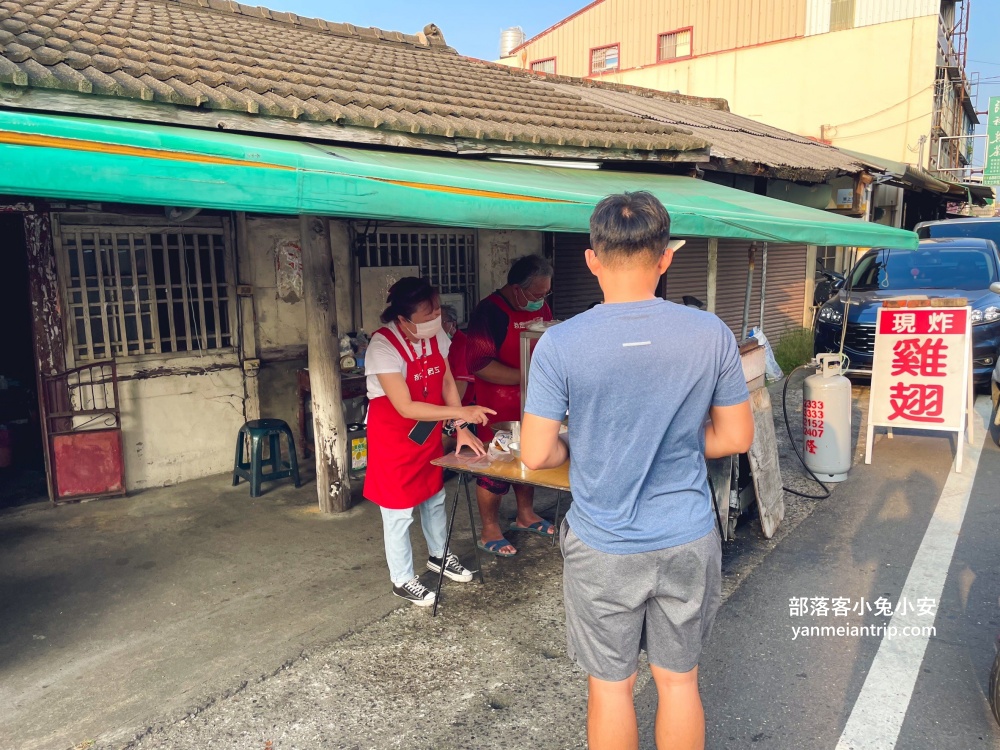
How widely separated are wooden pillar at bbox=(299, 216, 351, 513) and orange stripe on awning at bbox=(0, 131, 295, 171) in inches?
95.7

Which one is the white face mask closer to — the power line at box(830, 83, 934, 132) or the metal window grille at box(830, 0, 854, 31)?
the power line at box(830, 83, 934, 132)

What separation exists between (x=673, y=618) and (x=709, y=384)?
67 centimetres

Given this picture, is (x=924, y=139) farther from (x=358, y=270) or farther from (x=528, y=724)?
(x=528, y=724)

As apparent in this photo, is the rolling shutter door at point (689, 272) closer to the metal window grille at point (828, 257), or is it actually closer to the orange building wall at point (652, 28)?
the metal window grille at point (828, 257)

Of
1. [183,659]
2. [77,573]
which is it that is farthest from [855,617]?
[77,573]

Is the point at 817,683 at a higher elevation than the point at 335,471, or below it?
below

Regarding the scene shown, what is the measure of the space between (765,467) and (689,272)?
6.14m

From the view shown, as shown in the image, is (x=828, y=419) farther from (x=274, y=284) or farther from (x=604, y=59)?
(x=604, y=59)

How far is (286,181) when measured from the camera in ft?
9.20

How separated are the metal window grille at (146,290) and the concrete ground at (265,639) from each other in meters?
1.40

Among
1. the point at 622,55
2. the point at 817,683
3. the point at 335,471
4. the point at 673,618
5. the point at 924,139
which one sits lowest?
the point at 817,683

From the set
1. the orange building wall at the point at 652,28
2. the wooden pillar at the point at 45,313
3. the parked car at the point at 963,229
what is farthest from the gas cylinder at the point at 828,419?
the orange building wall at the point at 652,28

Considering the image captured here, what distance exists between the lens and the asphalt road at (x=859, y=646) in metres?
2.84

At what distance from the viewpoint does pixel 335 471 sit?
17.5ft
